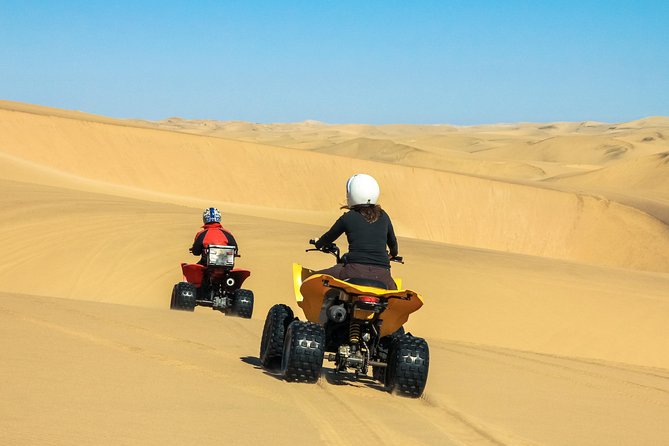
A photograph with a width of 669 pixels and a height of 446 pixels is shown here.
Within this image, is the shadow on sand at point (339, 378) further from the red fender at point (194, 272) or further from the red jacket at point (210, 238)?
the red fender at point (194, 272)

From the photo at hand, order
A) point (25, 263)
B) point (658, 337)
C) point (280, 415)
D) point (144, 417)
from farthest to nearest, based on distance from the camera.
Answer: point (25, 263) < point (658, 337) < point (280, 415) < point (144, 417)

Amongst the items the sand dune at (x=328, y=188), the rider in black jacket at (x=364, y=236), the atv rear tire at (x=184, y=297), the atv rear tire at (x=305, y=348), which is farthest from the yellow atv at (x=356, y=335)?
the sand dune at (x=328, y=188)

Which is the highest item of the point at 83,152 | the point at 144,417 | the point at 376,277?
the point at 83,152

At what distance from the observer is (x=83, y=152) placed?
44.9m

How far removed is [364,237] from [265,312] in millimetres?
9735

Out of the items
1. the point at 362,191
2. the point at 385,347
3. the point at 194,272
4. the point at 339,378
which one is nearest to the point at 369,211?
the point at 362,191

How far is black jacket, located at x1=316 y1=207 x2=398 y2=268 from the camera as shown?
288 inches

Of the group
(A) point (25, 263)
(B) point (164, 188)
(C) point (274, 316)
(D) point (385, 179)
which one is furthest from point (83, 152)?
(C) point (274, 316)

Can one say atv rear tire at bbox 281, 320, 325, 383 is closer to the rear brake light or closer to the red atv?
the rear brake light

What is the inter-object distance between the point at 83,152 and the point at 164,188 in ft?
13.6

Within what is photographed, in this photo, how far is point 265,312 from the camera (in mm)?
16875

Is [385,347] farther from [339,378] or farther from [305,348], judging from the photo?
[305,348]

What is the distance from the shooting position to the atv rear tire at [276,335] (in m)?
7.77

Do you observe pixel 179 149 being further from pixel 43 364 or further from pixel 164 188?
pixel 43 364
